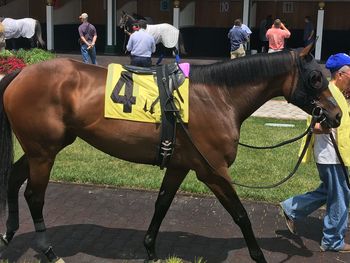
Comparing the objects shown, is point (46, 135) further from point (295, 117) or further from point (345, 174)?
point (295, 117)

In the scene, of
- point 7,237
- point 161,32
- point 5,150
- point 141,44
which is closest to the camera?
point 5,150

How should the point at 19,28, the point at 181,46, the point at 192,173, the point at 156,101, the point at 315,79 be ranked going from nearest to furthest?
the point at 315,79, the point at 156,101, the point at 192,173, the point at 19,28, the point at 181,46

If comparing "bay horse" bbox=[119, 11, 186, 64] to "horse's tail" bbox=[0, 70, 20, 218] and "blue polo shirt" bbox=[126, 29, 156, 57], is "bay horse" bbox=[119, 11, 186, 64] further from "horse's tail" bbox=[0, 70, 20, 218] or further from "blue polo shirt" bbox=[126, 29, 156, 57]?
"horse's tail" bbox=[0, 70, 20, 218]

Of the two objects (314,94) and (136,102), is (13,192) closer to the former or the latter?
(136,102)

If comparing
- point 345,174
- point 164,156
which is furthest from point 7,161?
point 345,174

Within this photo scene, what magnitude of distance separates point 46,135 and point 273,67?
1864 millimetres

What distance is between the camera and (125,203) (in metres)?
5.77

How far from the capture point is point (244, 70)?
404cm

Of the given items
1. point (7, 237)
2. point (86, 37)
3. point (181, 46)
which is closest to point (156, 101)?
point (7, 237)

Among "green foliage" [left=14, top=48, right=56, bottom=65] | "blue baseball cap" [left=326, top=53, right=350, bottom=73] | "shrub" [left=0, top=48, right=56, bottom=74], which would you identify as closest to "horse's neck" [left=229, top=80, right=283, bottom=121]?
"blue baseball cap" [left=326, top=53, right=350, bottom=73]

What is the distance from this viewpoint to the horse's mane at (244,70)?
13.0 feet

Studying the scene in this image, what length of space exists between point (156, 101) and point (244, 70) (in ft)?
2.44

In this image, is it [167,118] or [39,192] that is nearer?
[167,118]

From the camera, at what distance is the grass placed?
6.23 metres
